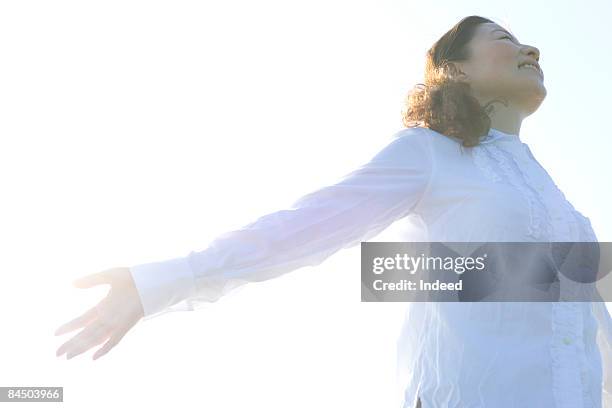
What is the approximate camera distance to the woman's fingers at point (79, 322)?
2109 millimetres

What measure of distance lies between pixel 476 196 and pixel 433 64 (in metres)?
1.12

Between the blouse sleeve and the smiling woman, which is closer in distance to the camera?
the blouse sleeve

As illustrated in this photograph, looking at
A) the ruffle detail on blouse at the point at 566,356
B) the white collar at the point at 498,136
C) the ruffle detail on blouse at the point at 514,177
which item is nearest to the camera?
the ruffle detail on blouse at the point at 566,356

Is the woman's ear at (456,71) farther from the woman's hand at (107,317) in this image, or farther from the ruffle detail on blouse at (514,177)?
the woman's hand at (107,317)

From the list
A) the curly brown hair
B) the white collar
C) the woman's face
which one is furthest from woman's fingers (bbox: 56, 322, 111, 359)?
the woman's face

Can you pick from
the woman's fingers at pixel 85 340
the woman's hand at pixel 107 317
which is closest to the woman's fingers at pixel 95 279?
the woman's hand at pixel 107 317

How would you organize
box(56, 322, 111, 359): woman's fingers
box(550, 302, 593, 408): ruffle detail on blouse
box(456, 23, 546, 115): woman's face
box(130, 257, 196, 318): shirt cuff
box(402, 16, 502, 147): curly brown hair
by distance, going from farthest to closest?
1. box(456, 23, 546, 115): woman's face
2. box(402, 16, 502, 147): curly brown hair
3. box(550, 302, 593, 408): ruffle detail on blouse
4. box(130, 257, 196, 318): shirt cuff
5. box(56, 322, 111, 359): woman's fingers

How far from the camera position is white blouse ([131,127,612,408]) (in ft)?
8.00

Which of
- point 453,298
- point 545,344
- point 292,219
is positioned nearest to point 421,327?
point 453,298

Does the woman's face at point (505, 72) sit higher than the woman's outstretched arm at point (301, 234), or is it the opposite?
the woman's face at point (505, 72)

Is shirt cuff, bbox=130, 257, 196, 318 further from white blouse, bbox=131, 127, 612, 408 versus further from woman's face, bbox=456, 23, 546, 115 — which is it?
woman's face, bbox=456, 23, 546, 115

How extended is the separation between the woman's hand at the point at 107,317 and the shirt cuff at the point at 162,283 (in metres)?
0.02

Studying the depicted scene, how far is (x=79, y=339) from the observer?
2117 millimetres

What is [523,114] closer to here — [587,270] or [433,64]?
[433,64]
